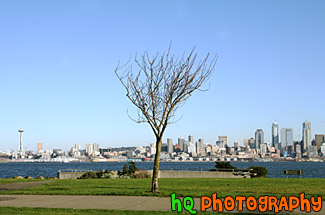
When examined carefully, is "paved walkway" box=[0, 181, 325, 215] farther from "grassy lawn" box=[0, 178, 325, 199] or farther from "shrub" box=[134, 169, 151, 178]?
"shrub" box=[134, 169, 151, 178]

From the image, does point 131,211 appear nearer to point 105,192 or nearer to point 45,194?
point 105,192

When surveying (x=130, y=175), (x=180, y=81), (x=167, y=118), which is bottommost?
(x=130, y=175)

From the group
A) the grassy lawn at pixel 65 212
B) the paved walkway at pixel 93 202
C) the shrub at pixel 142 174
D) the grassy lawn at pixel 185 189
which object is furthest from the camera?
the shrub at pixel 142 174

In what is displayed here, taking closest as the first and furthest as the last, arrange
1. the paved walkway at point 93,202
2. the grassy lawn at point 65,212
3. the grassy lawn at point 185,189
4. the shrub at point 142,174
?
the grassy lawn at point 65,212 → the paved walkway at point 93,202 → the grassy lawn at point 185,189 → the shrub at point 142,174

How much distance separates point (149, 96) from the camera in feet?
71.1

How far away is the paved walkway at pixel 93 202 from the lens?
627 inches

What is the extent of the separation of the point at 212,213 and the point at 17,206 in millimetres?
7098

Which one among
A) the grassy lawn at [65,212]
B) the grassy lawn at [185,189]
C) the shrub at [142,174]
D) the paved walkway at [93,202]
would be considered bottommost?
the shrub at [142,174]

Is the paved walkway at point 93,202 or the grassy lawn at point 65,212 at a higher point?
the grassy lawn at point 65,212

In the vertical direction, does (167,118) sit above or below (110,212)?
above

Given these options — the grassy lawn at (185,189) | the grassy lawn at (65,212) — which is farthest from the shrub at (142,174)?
Answer: the grassy lawn at (65,212)

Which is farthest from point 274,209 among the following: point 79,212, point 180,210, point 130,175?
point 130,175

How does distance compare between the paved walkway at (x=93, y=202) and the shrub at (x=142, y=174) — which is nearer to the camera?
the paved walkway at (x=93, y=202)

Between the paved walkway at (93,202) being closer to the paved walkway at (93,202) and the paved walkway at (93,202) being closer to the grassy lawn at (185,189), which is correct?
the paved walkway at (93,202)
